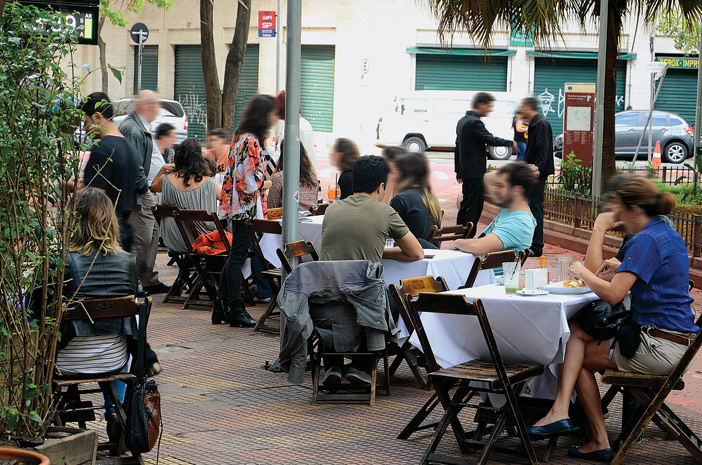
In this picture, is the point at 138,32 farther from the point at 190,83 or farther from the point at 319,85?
the point at 190,83

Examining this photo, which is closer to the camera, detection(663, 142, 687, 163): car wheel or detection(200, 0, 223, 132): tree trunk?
detection(200, 0, 223, 132): tree trunk

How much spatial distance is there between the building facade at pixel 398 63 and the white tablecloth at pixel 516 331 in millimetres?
30880

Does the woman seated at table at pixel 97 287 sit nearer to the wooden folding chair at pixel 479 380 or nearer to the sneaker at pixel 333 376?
the sneaker at pixel 333 376

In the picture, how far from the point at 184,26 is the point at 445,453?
120ft

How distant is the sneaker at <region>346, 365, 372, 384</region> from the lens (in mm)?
6452

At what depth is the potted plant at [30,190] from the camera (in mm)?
4102

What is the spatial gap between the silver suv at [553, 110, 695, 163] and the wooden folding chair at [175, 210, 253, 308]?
2235 centimetres

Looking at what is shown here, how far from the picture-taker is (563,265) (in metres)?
5.65

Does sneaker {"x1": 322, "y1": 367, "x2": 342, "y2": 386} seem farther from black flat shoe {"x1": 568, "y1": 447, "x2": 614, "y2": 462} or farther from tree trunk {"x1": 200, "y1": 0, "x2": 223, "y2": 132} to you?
tree trunk {"x1": 200, "y1": 0, "x2": 223, "y2": 132}

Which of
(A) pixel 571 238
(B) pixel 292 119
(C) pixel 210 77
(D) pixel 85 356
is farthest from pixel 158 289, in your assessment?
(C) pixel 210 77

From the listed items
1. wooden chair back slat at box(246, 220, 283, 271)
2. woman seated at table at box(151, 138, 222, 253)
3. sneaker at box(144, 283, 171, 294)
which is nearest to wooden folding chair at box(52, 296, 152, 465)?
wooden chair back slat at box(246, 220, 283, 271)

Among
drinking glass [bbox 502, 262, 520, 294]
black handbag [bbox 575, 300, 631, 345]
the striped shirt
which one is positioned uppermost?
drinking glass [bbox 502, 262, 520, 294]

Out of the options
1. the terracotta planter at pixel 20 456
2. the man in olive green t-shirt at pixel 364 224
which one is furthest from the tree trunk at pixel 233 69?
the terracotta planter at pixel 20 456

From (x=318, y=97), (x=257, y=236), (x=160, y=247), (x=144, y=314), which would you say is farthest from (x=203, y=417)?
(x=318, y=97)
